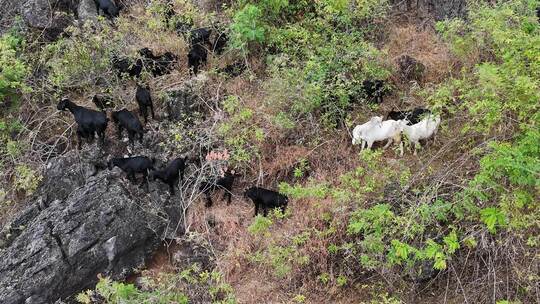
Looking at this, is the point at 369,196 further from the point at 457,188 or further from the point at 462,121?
the point at 462,121

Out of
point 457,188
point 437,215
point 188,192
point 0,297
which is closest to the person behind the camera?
point 437,215

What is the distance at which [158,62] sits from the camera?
32.0 feet

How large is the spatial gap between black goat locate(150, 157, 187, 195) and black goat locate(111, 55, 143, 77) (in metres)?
2.37

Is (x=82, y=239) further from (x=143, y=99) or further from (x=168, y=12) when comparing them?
(x=168, y=12)

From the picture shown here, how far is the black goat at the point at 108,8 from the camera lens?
10891 millimetres

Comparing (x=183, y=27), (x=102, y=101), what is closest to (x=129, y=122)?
(x=102, y=101)

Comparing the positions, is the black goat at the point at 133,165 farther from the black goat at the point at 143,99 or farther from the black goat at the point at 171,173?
the black goat at the point at 143,99

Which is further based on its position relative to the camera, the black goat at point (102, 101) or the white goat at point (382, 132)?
the black goat at point (102, 101)

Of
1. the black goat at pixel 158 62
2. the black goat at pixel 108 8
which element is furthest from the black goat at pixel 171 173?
the black goat at pixel 108 8

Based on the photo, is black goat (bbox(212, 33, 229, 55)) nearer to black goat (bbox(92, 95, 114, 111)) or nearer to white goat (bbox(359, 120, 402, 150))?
black goat (bbox(92, 95, 114, 111))

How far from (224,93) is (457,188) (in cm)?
446

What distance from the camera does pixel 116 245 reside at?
7.51m

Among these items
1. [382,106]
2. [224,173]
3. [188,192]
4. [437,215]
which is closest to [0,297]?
[188,192]

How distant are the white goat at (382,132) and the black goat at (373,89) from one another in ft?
3.22
